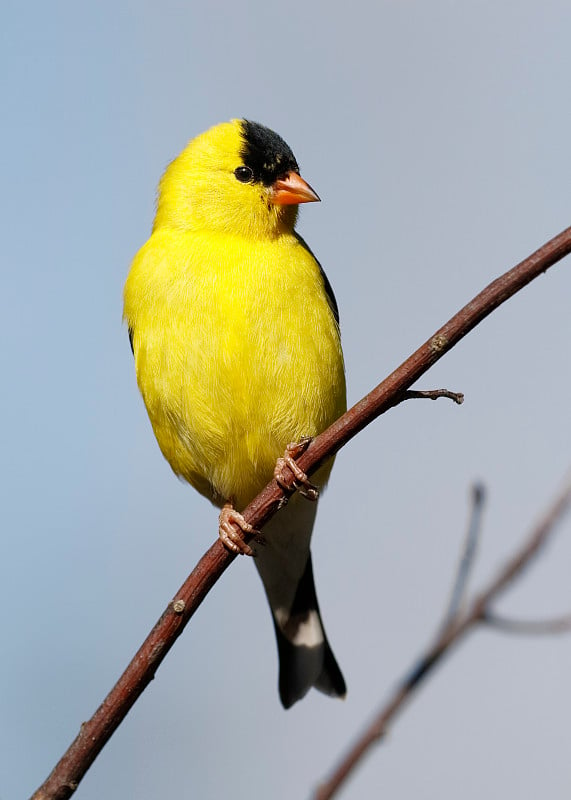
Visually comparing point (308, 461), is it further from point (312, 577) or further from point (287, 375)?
point (312, 577)

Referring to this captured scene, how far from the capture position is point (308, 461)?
272cm

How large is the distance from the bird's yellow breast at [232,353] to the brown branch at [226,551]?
67 centimetres

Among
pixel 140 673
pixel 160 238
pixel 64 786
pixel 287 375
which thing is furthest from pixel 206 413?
pixel 64 786

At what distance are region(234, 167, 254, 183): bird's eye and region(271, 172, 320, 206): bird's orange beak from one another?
0.12 metres

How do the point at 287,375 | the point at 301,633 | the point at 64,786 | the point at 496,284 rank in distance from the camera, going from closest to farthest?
the point at 496,284 < the point at 64,786 < the point at 287,375 < the point at 301,633

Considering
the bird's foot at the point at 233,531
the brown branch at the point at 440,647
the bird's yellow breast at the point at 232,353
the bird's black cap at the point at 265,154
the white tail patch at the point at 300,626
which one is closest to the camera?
the brown branch at the point at 440,647

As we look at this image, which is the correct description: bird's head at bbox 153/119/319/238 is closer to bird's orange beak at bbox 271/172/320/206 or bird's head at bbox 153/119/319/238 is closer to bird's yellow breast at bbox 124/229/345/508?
bird's orange beak at bbox 271/172/320/206

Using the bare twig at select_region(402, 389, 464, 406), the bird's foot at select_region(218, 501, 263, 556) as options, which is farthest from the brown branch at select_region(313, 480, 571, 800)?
the bird's foot at select_region(218, 501, 263, 556)

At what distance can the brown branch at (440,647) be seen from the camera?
205cm

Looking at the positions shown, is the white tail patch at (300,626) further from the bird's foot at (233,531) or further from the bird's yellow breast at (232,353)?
the bird's foot at (233,531)

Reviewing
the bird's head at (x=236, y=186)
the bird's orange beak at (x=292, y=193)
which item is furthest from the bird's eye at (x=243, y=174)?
the bird's orange beak at (x=292, y=193)

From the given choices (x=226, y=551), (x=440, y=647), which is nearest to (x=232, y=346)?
(x=226, y=551)

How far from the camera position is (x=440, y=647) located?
2.24 metres

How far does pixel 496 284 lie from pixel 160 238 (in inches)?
87.4
